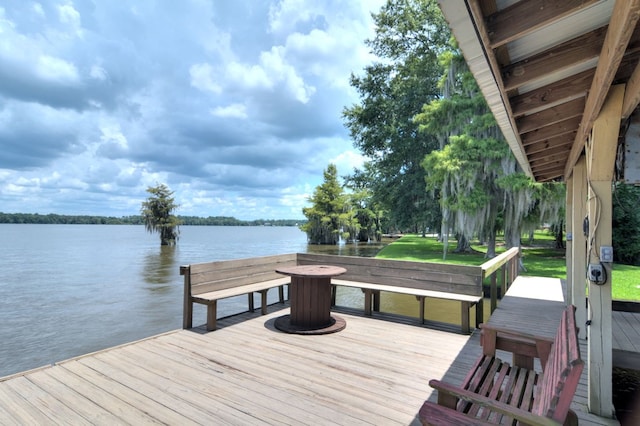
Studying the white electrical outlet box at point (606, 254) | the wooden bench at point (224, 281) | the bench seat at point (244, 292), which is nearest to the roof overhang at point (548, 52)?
the white electrical outlet box at point (606, 254)

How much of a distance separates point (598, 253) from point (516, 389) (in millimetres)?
1143

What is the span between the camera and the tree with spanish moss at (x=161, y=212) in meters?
34.2

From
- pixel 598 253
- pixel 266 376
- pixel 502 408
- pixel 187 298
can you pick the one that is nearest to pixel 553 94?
pixel 598 253

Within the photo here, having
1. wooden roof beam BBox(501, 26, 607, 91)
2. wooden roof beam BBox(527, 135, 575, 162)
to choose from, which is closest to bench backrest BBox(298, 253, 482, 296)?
wooden roof beam BBox(527, 135, 575, 162)

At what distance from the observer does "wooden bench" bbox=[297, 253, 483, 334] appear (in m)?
4.87

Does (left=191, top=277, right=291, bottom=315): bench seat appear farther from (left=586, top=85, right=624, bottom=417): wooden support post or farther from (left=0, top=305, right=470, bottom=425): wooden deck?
(left=586, top=85, right=624, bottom=417): wooden support post

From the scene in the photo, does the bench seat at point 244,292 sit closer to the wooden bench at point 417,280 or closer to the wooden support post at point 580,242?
the wooden bench at point 417,280

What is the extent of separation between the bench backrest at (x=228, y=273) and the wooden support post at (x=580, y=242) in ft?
14.7

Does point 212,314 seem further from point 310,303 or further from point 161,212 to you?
point 161,212

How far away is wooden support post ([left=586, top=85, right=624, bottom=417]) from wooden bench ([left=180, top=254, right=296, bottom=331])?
4001 millimetres

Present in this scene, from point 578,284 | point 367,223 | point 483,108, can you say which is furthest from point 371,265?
point 367,223

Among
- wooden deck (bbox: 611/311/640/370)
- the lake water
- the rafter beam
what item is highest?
the rafter beam

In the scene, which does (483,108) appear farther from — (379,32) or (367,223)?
(367,223)

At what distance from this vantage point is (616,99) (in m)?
2.22
